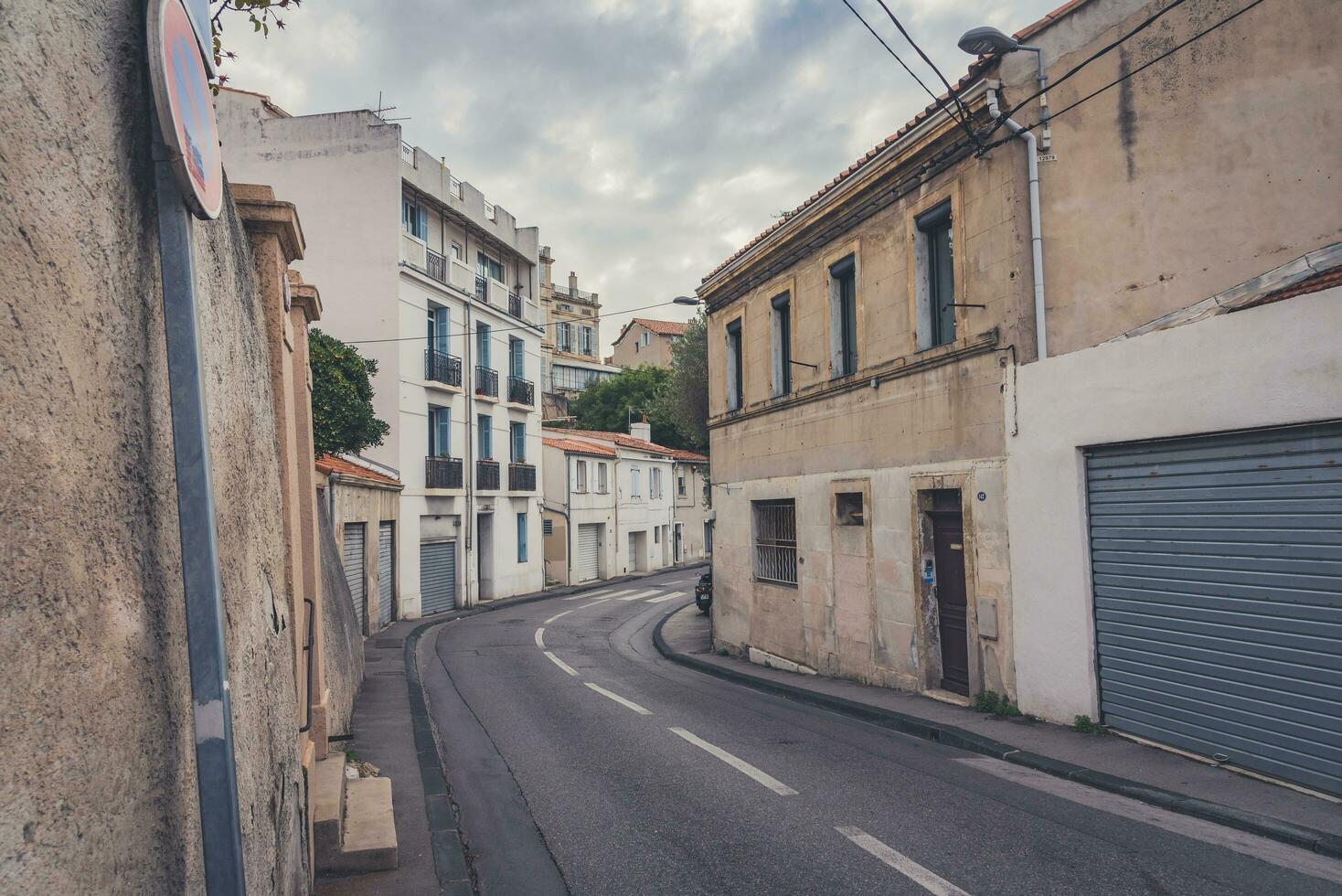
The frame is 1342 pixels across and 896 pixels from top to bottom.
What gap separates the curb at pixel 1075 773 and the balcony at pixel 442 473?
15242 millimetres

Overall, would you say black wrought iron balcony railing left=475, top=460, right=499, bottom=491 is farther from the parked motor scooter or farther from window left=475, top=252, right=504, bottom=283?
the parked motor scooter

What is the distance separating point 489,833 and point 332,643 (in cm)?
358

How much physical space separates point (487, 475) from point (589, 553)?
9.45 metres

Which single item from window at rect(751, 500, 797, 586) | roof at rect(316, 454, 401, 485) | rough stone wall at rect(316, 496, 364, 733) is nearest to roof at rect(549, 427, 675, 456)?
roof at rect(316, 454, 401, 485)

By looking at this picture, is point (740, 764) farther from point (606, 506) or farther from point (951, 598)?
point (606, 506)

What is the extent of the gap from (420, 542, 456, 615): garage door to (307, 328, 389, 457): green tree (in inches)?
323

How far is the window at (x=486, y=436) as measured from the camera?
29391mm

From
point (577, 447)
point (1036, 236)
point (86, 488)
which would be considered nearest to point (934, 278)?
point (1036, 236)

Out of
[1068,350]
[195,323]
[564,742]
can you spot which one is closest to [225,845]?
[195,323]

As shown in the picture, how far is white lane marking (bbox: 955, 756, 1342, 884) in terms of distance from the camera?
5.48 m

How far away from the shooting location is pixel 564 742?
30.6 ft

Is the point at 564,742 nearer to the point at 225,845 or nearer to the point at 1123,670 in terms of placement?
the point at 1123,670

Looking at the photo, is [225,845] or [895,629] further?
[895,629]

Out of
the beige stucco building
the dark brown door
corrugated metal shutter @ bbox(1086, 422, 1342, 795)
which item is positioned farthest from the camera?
the dark brown door
